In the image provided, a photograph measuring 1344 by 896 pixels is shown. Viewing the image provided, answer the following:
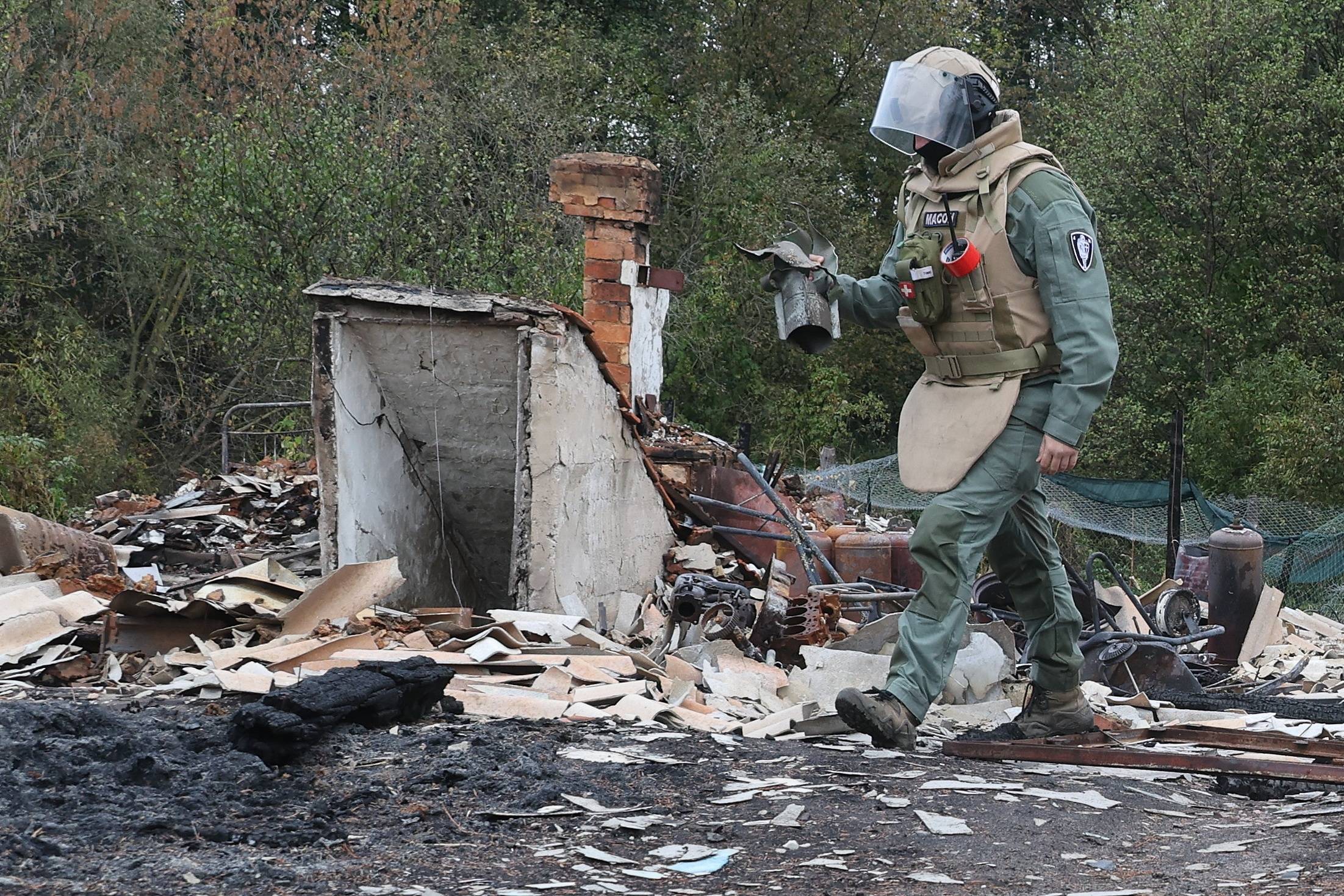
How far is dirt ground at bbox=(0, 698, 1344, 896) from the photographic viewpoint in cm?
287

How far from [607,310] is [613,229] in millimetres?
528

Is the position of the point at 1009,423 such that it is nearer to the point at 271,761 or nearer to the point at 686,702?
the point at 686,702

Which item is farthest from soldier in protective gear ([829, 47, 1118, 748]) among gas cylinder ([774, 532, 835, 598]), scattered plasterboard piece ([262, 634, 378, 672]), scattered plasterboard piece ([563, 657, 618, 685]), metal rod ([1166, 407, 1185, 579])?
metal rod ([1166, 407, 1185, 579])

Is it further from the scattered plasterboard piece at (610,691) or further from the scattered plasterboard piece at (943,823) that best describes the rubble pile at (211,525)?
the scattered plasterboard piece at (943,823)

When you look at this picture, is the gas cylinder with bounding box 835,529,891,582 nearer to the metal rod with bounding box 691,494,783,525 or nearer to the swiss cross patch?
the metal rod with bounding box 691,494,783,525

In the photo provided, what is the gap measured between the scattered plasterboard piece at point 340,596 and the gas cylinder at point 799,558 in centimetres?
248

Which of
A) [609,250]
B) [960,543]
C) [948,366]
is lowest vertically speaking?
[960,543]

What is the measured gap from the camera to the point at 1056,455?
421 centimetres

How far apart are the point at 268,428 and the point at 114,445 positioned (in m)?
2.05

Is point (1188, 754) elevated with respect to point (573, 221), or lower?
lower

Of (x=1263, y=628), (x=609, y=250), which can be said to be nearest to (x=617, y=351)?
(x=609, y=250)

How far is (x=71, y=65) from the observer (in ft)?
55.9

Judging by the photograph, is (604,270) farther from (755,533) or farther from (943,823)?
(943,823)

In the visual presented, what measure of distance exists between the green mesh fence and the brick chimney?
126 inches
